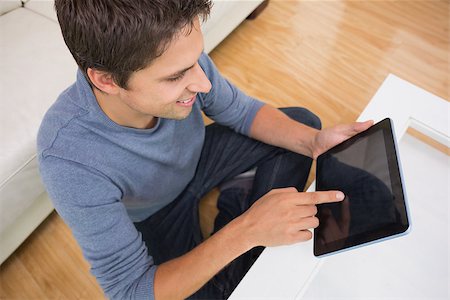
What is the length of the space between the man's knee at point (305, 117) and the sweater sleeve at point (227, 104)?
0.12 metres

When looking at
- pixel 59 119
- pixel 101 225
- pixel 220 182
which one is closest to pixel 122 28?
pixel 59 119

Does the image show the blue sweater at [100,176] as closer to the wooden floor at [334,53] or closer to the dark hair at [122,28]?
the dark hair at [122,28]

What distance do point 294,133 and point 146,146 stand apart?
1.18 feet

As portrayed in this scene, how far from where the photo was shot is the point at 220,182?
3.47 feet

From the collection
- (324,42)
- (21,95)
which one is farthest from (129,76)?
(324,42)

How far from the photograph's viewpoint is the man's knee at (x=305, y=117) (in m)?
1.01

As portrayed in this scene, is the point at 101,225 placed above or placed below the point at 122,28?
below

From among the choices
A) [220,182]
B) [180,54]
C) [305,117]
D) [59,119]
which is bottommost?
[220,182]

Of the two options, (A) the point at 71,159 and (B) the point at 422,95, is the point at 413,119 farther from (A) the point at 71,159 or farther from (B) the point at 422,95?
(A) the point at 71,159

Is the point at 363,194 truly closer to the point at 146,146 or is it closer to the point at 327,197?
the point at 327,197

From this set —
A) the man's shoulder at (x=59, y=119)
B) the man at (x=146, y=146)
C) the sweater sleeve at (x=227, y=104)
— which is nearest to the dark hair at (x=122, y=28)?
the man at (x=146, y=146)

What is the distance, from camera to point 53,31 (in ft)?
3.91

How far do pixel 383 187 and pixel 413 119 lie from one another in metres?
0.29

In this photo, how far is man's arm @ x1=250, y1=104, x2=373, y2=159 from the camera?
80cm
